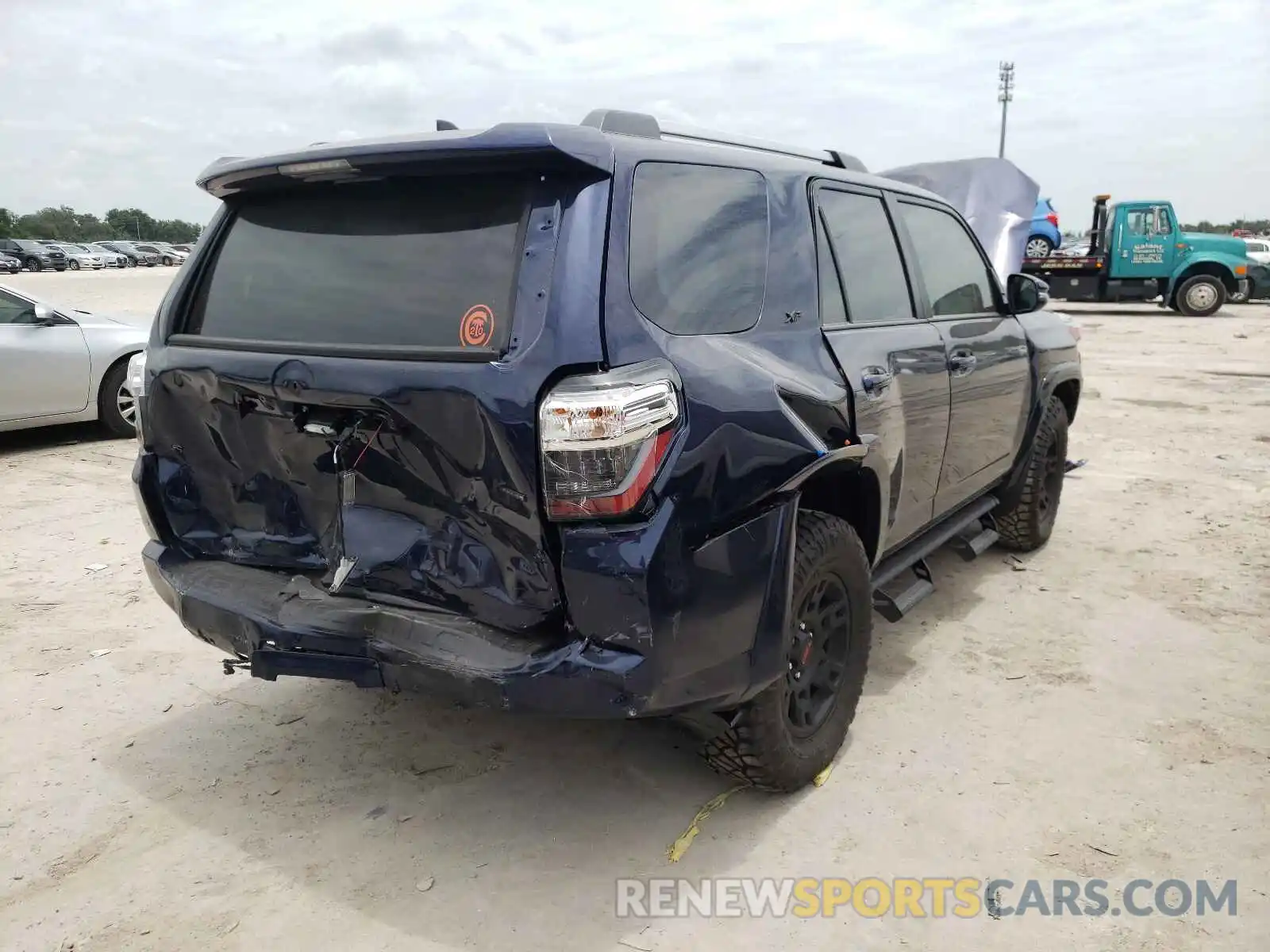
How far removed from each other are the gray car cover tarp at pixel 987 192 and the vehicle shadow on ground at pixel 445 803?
10129 millimetres

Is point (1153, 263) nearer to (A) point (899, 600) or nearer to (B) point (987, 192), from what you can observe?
(B) point (987, 192)

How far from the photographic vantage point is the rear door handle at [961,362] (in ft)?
12.4

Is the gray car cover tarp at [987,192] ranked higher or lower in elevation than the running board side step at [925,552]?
higher

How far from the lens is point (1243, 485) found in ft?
21.6

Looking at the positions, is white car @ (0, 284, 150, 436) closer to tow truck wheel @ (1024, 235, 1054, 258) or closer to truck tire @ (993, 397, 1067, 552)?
truck tire @ (993, 397, 1067, 552)

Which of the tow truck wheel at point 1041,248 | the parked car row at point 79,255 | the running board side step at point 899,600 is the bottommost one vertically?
the running board side step at point 899,600

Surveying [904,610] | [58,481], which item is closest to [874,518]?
[904,610]

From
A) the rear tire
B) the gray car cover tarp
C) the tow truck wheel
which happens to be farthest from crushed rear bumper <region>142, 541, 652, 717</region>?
the tow truck wheel

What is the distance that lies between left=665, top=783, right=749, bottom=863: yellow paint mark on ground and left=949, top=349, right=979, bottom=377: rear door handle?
185 cm

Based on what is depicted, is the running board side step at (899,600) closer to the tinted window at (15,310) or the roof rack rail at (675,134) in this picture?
Answer: the roof rack rail at (675,134)

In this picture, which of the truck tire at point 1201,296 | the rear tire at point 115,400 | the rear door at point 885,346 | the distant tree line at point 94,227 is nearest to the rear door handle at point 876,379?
the rear door at point 885,346

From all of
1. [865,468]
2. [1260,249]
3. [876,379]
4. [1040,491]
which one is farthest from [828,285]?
[1260,249]

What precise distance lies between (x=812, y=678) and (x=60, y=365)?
693 centimetres

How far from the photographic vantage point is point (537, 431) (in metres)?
2.19
